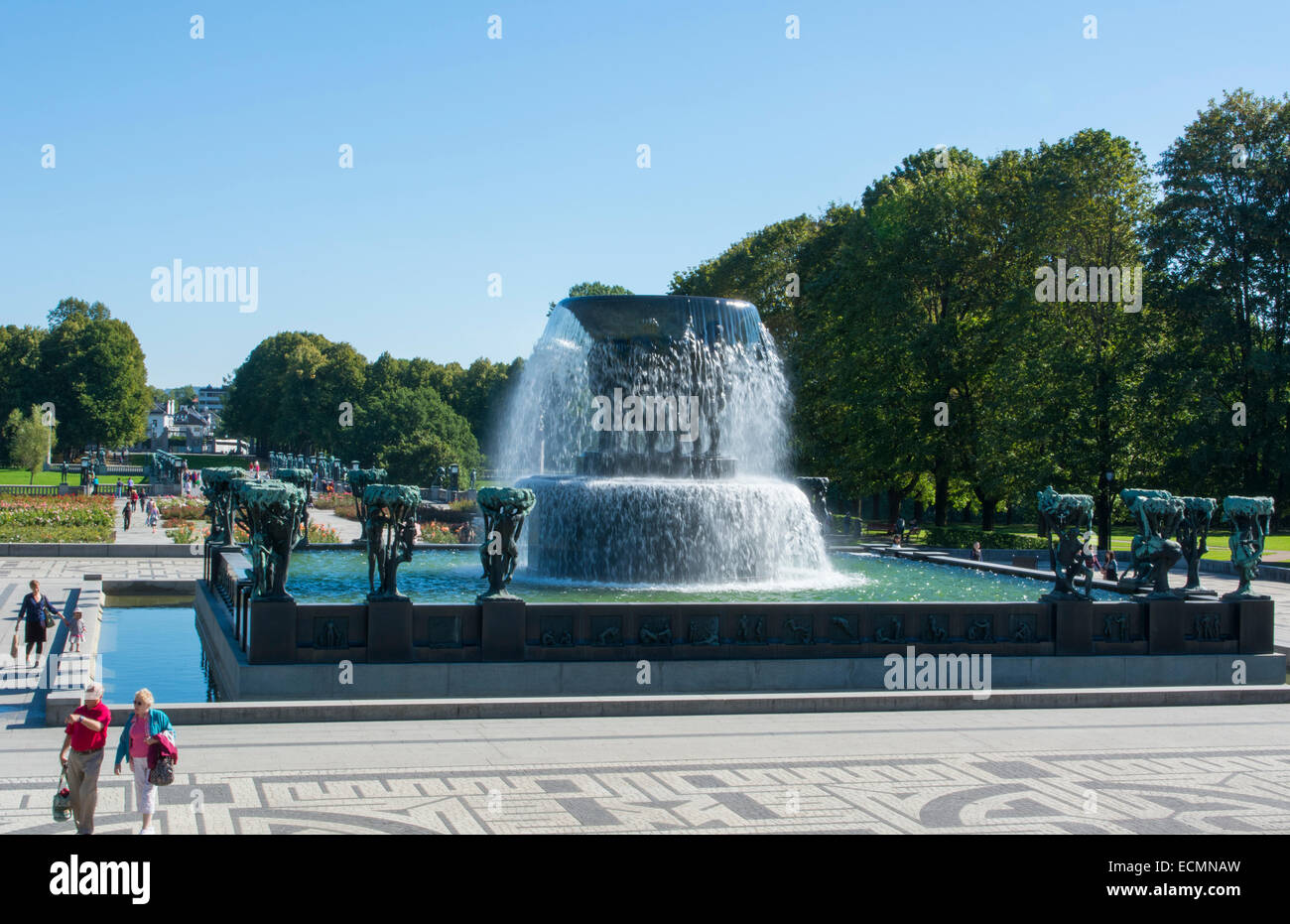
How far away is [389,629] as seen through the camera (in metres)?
16.2

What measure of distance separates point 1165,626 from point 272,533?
12755 mm

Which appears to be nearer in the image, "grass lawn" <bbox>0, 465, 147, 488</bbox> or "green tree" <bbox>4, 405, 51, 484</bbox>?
"grass lawn" <bbox>0, 465, 147, 488</bbox>

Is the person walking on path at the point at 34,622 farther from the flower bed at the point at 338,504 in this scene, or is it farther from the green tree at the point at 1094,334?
the flower bed at the point at 338,504

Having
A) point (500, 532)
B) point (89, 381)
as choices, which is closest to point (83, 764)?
point (500, 532)

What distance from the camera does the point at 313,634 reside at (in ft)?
52.9

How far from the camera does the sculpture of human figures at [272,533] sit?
16.0m

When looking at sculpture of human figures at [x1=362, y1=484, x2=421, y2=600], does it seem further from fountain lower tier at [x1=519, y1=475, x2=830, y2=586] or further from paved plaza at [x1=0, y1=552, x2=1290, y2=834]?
fountain lower tier at [x1=519, y1=475, x2=830, y2=586]

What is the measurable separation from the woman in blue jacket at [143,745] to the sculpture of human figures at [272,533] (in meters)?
5.47

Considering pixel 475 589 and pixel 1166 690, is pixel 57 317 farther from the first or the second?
pixel 1166 690

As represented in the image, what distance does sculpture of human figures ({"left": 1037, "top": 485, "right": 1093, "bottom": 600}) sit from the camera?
1870 centimetres

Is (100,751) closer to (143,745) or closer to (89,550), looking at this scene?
(143,745)

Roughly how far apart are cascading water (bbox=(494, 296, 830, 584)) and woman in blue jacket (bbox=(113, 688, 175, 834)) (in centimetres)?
1452

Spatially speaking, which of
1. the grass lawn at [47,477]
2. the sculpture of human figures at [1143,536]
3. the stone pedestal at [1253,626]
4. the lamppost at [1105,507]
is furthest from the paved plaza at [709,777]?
the grass lawn at [47,477]

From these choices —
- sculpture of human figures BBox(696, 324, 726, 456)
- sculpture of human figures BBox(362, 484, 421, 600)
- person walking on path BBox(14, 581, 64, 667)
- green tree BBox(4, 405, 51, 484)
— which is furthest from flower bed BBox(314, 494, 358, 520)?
sculpture of human figures BBox(362, 484, 421, 600)
